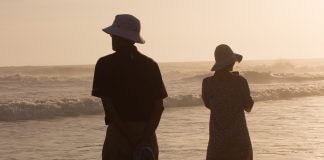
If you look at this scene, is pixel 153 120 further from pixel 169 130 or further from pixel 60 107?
pixel 60 107

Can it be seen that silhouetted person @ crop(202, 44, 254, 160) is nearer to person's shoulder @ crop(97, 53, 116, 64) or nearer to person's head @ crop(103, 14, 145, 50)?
person's head @ crop(103, 14, 145, 50)

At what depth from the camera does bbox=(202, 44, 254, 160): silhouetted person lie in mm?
4539

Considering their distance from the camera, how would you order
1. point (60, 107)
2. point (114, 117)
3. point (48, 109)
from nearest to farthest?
point (114, 117) < point (48, 109) < point (60, 107)

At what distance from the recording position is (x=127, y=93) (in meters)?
3.46

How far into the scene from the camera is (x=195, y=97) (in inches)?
947

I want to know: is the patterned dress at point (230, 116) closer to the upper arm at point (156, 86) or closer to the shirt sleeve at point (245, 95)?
the shirt sleeve at point (245, 95)

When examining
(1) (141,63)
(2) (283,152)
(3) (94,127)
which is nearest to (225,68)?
(1) (141,63)

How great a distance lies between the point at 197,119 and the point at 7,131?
5358 millimetres

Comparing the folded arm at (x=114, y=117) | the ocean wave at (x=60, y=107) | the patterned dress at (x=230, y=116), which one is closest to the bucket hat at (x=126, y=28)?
the folded arm at (x=114, y=117)

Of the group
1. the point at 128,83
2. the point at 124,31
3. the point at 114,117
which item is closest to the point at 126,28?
the point at 124,31

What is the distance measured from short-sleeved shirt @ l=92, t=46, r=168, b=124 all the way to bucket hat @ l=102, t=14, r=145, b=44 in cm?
9

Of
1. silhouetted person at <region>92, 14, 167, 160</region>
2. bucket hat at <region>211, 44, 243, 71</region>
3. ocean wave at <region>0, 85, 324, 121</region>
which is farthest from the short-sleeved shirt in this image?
ocean wave at <region>0, 85, 324, 121</region>

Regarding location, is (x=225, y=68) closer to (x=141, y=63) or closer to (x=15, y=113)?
(x=141, y=63)

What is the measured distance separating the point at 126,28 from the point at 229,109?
4.64 feet
